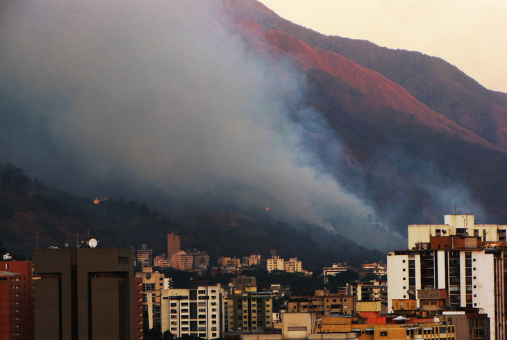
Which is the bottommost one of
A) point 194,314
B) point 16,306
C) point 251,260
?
point 194,314

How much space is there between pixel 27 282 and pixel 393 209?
11987 centimetres

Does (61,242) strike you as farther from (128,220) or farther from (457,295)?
(457,295)

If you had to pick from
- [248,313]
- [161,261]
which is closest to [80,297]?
[248,313]

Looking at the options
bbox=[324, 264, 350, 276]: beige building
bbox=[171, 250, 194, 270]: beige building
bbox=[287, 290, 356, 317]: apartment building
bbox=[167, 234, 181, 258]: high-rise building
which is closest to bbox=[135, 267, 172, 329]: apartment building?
bbox=[287, 290, 356, 317]: apartment building

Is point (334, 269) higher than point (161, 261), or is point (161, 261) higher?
point (161, 261)

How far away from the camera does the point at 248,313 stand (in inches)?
3420

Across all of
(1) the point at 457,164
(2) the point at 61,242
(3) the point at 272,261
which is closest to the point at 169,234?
(3) the point at 272,261

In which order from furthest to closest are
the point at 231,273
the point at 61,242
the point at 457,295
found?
the point at 231,273 → the point at 61,242 → the point at 457,295

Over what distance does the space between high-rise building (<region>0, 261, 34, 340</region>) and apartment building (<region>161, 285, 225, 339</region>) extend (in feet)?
93.1

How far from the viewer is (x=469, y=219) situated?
69.4 meters

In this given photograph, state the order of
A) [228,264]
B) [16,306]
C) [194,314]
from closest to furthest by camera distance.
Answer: [16,306], [194,314], [228,264]

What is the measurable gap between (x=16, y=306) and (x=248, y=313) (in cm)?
3330

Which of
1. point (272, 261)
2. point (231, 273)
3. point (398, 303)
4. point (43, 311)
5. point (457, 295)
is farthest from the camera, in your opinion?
point (272, 261)

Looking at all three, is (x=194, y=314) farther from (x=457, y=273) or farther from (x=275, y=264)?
(x=275, y=264)
